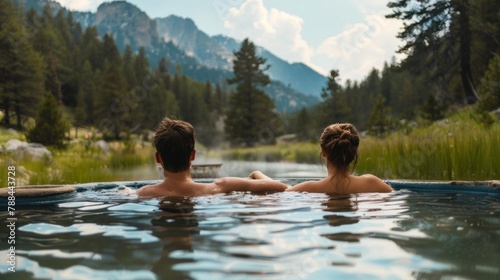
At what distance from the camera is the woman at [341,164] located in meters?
4.99

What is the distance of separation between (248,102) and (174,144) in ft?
203

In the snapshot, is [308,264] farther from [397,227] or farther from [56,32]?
[56,32]

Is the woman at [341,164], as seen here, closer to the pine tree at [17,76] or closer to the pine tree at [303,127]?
the pine tree at [17,76]

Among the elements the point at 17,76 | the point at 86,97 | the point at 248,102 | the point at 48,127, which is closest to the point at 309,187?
the point at 48,127

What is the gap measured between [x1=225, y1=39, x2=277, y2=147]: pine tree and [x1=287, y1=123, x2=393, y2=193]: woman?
5950cm

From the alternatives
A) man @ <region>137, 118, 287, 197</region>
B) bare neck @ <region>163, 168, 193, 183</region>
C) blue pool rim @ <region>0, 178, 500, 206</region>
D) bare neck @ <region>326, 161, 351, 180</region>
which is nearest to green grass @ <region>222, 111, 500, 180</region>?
blue pool rim @ <region>0, 178, 500, 206</region>

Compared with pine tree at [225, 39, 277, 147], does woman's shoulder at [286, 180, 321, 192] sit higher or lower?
lower

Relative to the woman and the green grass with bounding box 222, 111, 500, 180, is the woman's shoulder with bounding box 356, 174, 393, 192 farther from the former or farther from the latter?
the green grass with bounding box 222, 111, 500, 180

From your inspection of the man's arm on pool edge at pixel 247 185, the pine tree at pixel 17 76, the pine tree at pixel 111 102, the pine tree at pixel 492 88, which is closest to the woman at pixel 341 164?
the man's arm on pool edge at pixel 247 185

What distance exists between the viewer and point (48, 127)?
106ft

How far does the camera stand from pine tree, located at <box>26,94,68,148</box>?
106ft

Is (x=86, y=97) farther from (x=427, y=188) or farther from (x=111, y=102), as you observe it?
(x=427, y=188)

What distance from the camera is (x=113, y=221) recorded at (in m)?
4.01

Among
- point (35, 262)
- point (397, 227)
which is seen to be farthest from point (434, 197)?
point (35, 262)
